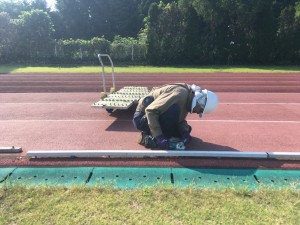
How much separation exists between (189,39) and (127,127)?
21880 millimetres

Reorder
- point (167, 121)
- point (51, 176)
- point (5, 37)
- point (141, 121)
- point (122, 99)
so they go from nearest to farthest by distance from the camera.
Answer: point (51, 176) < point (167, 121) < point (141, 121) < point (122, 99) < point (5, 37)

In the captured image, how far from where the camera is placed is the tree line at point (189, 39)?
2647 centimetres

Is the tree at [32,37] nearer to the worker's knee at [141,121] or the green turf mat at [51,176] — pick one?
the worker's knee at [141,121]

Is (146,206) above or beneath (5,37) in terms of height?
beneath

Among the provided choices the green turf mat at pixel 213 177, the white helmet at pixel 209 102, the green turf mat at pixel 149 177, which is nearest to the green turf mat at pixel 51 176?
the green turf mat at pixel 149 177

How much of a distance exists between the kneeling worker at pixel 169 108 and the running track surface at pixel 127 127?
1.38 ft

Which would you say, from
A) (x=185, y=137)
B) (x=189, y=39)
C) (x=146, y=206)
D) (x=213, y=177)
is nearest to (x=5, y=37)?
(x=189, y=39)

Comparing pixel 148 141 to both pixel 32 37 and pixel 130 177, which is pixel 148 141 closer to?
pixel 130 177

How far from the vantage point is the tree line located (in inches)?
1042

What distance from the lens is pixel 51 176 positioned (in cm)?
471

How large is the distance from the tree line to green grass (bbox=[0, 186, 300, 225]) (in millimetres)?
24192

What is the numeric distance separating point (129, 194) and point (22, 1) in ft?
199

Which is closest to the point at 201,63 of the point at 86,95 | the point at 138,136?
the point at 86,95

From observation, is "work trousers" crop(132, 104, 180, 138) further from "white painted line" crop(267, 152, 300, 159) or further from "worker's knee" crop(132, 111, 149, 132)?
"white painted line" crop(267, 152, 300, 159)
